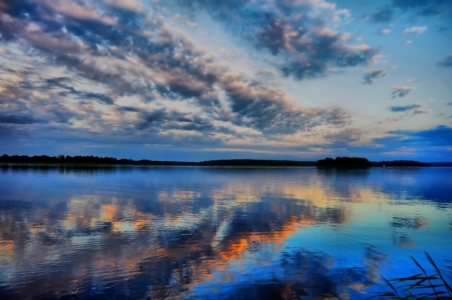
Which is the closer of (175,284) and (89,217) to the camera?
(175,284)

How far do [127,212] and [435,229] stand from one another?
1804cm

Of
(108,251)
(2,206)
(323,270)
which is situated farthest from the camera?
(2,206)

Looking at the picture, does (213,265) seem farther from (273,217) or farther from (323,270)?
(273,217)

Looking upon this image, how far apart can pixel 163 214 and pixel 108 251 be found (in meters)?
8.13

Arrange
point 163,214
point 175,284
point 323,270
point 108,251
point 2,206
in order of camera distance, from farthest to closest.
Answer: point 2,206, point 163,214, point 108,251, point 323,270, point 175,284

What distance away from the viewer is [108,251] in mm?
11609

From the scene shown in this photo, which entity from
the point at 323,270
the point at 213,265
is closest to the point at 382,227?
the point at 323,270

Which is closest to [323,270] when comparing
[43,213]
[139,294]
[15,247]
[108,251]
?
[139,294]

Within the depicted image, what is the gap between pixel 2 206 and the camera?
22.0m

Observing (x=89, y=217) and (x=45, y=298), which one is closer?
(x=45, y=298)

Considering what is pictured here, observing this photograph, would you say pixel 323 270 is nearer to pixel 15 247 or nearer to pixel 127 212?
pixel 15 247

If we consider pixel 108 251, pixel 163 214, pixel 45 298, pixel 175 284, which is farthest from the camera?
pixel 163 214

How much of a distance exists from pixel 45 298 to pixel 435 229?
18027 millimetres

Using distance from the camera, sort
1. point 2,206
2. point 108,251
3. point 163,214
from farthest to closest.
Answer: point 2,206 < point 163,214 < point 108,251
